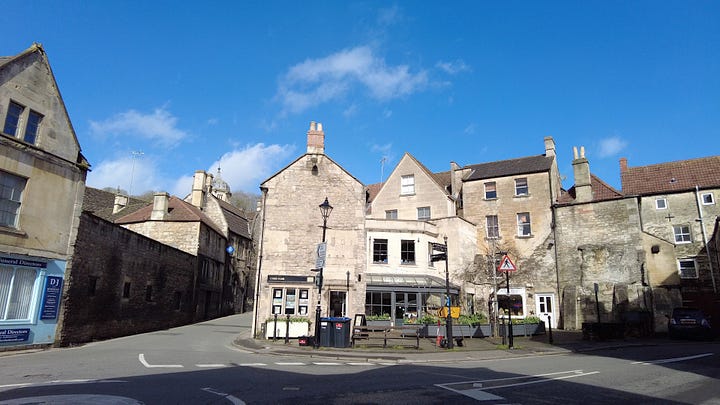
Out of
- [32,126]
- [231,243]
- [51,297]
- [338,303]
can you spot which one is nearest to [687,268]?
[338,303]

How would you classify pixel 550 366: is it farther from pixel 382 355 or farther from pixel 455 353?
pixel 382 355

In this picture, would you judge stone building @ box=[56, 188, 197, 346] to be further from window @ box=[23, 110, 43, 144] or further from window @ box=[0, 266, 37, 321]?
window @ box=[23, 110, 43, 144]

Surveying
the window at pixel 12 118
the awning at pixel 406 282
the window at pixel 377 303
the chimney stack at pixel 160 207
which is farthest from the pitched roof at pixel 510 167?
the window at pixel 12 118

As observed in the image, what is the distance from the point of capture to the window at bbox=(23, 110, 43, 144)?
1634 centimetres

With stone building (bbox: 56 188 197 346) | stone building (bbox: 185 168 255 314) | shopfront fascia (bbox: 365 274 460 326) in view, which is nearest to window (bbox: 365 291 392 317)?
shopfront fascia (bbox: 365 274 460 326)

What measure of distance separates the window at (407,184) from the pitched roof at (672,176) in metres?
16.0

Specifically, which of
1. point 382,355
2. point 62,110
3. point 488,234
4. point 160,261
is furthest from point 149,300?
point 488,234

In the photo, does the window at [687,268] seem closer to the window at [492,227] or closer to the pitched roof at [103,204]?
the window at [492,227]

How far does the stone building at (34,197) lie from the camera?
15234 millimetres

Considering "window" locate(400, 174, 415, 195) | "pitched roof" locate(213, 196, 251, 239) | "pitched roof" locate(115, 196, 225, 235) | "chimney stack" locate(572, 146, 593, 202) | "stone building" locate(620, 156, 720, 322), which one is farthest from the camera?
"pitched roof" locate(213, 196, 251, 239)

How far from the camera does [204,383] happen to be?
29.7ft

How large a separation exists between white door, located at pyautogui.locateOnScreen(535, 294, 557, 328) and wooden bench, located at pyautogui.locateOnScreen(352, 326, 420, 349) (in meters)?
14.4

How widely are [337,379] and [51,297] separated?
521 inches

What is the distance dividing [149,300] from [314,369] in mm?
18114
